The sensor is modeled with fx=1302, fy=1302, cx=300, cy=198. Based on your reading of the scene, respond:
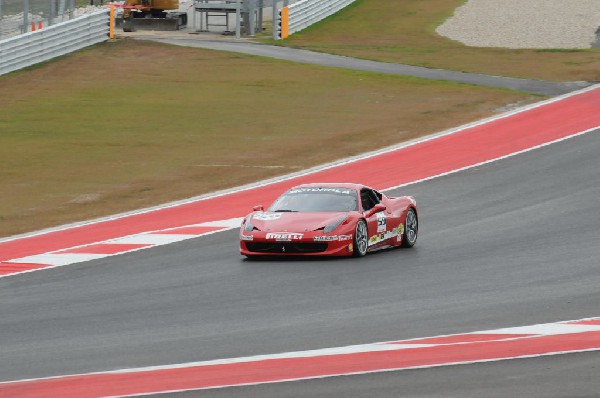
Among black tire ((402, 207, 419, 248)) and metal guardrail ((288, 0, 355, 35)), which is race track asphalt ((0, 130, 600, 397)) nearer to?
black tire ((402, 207, 419, 248))

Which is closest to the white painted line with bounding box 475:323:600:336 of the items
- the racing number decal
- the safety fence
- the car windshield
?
the racing number decal

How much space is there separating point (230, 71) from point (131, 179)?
55.8 feet

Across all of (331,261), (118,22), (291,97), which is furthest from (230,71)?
(331,261)

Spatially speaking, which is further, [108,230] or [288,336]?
[108,230]

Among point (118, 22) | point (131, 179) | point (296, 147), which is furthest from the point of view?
point (118, 22)

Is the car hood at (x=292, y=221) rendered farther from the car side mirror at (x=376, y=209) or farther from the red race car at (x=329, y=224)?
the car side mirror at (x=376, y=209)

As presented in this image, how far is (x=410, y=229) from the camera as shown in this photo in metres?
21.1

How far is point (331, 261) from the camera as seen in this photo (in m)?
19.3

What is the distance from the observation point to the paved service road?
41.0 m

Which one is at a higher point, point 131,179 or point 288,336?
point 288,336

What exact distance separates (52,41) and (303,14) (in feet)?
47.3

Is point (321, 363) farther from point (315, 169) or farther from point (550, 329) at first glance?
point (315, 169)

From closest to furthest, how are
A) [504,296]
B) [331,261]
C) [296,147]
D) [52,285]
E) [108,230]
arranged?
[504,296] < [52,285] < [331,261] < [108,230] < [296,147]

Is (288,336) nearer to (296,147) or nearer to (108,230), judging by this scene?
(108,230)
